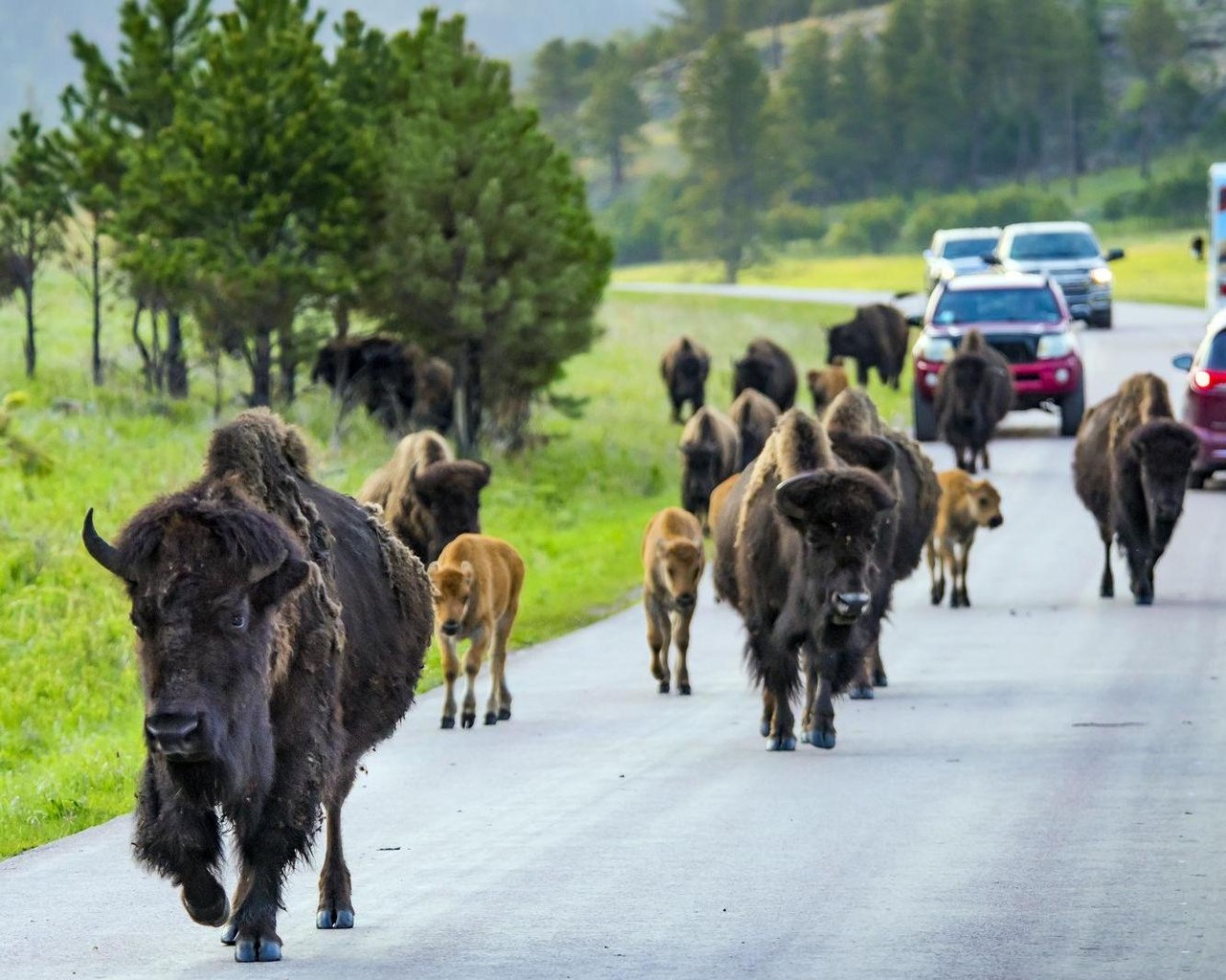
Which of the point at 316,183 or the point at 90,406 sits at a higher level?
the point at 316,183

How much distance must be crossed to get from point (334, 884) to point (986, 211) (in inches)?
4905

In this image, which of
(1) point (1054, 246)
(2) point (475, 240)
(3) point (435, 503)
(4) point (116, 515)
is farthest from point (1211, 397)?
(1) point (1054, 246)

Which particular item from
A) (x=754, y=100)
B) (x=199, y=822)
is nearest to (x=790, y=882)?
(x=199, y=822)

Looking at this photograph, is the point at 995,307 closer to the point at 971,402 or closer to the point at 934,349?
the point at 934,349

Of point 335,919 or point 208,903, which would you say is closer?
point 208,903

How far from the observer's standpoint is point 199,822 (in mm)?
8734

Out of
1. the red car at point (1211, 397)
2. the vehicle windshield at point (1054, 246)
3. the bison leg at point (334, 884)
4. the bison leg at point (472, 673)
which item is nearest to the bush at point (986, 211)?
the vehicle windshield at point (1054, 246)

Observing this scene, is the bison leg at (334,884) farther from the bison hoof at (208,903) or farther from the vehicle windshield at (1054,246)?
the vehicle windshield at (1054,246)

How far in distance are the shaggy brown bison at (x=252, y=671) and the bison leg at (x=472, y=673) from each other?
16.0ft

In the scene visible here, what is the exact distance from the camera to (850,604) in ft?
44.7

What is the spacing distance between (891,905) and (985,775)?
134 inches

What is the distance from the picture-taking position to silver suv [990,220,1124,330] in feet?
180

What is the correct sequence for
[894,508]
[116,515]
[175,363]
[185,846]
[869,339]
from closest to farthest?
[185,846]
[894,508]
[116,515]
[175,363]
[869,339]

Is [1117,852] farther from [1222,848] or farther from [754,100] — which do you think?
[754,100]
